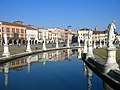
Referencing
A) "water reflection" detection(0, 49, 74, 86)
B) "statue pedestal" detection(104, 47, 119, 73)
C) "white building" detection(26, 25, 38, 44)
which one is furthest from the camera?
"white building" detection(26, 25, 38, 44)

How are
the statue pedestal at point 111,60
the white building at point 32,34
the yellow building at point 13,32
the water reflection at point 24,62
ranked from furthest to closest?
the white building at point 32,34 < the yellow building at point 13,32 < the water reflection at point 24,62 < the statue pedestal at point 111,60

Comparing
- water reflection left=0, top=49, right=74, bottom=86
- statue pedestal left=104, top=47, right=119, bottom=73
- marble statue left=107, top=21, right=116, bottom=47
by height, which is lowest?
water reflection left=0, top=49, right=74, bottom=86

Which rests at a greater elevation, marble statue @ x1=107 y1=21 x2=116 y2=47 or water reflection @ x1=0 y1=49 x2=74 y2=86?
marble statue @ x1=107 y1=21 x2=116 y2=47

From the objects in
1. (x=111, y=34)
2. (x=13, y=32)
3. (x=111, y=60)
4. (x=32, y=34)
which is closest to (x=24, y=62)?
(x=111, y=60)

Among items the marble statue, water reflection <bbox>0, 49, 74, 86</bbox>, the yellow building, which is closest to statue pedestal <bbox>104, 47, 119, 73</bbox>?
the marble statue

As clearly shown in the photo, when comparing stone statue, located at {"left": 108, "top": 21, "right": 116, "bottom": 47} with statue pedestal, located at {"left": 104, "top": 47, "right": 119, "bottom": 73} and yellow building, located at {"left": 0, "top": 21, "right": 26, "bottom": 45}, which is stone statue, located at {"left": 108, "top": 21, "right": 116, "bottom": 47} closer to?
statue pedestal, located at {"left": 104, "top": 47, "right": 119, "bottom": 73}

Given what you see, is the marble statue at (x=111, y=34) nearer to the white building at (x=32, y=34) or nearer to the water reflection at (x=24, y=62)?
the water reflection at (x=24, y=62)

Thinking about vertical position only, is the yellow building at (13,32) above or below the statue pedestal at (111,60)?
above

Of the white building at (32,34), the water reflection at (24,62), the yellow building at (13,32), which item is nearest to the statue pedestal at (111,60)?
the water reflection at (24,62)

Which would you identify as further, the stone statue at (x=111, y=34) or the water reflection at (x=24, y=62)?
the water reflection at (x=24, y=62)

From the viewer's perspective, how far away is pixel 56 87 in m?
13.3

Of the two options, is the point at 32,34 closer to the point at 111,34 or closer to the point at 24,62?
the point at 24,62

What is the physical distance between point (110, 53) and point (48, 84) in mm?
4302

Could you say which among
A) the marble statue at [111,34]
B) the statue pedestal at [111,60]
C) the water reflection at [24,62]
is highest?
the marble statue at [111,34]
